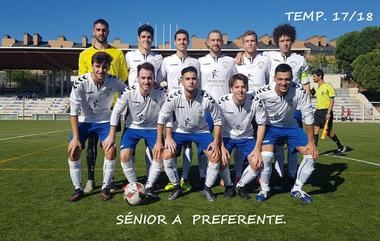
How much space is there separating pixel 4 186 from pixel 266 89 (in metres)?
4.30

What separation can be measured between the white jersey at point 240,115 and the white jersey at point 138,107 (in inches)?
37.0

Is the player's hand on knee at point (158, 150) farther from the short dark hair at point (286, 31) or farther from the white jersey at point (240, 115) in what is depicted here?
the short dark hair at point (286, 31)

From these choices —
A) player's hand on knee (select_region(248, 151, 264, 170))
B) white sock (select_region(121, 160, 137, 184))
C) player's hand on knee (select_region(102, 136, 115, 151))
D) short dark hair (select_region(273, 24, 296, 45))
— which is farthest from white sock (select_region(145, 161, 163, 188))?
short dark hair (select_region(273, 24, 296, 45))

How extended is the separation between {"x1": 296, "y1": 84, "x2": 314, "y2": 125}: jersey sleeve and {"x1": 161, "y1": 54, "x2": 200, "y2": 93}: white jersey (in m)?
1.67

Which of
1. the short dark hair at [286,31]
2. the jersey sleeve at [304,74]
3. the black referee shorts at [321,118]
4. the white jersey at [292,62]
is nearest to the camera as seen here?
the short dark hair at [286,31]

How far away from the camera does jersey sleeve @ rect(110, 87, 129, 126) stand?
525 centimetres

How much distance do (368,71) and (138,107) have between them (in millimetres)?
51094

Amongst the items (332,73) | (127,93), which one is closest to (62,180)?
(127,93)

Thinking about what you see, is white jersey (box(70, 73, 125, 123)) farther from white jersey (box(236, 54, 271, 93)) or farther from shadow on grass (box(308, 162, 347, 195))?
shadow on grass (box(308, 162, 347, 195))

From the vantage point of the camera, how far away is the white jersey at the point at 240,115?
5.31 meters

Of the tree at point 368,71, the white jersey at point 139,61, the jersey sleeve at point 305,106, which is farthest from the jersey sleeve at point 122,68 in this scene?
the tree at point 368,71

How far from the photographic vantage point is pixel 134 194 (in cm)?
489

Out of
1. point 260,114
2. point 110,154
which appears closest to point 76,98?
point 110,154

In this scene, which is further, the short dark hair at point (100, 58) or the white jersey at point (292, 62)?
the white jersey at point (292, 62)
